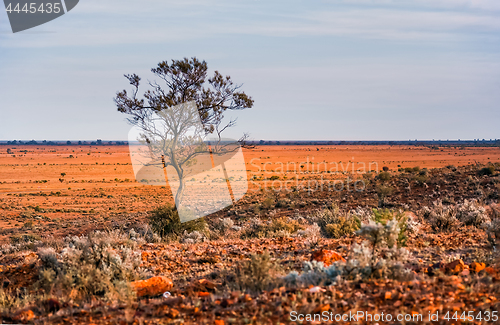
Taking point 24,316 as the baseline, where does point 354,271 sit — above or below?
above

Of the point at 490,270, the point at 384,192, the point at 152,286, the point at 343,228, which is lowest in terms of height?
the point at 384,192

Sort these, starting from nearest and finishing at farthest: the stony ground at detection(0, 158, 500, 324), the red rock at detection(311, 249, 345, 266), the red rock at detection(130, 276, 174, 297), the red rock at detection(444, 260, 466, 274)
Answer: the stony ground at detection(0, 158, 500, 324)
the red rock at detection(444, 260, 466, 274)
the red rock at detection(130, 276, 174, 297)
the red rock at detection(311, 249, 345, 266)

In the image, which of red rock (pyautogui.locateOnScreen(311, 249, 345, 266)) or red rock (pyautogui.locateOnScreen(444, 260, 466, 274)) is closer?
red rock (pyautogui.locateOnScreen(444, 260, 466, 274))

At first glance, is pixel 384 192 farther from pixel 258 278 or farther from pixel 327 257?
pixel 258 278

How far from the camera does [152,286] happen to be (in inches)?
202

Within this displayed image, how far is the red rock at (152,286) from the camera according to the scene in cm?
503

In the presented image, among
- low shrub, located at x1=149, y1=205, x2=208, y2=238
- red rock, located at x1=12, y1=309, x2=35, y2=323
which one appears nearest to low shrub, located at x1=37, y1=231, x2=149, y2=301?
red rock, located at x1=12, y1=309, x2=35, y2=323

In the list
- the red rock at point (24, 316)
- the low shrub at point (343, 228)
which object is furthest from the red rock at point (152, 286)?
the low shrub at point (343, 228)

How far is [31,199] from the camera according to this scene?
29.5 metres

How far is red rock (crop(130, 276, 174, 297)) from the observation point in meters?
5.03

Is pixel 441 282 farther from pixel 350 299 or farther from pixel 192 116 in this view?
pixel 192 116

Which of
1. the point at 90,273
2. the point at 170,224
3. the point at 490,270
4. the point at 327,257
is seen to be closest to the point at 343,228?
the point at 327,257

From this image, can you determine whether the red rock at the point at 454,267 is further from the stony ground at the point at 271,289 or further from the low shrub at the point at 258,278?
the low shrub at the point at 258,278

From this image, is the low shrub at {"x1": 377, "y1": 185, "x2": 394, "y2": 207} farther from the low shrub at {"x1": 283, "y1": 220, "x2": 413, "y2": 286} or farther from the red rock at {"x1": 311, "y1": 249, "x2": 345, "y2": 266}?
the low shrub at {"x1": 283, "y1": 220, "x2": 413, "y2": 286}
